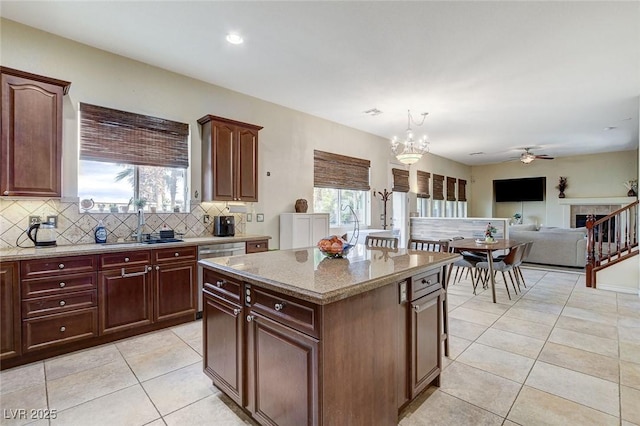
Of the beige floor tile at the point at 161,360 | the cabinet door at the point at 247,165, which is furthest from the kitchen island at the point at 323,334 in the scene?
the cabinet door at the point at 247,165

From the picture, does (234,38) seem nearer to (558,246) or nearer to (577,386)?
(577,386)

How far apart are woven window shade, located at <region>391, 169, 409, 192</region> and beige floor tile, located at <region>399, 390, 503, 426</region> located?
577 centimetres

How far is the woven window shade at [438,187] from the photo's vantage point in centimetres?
927

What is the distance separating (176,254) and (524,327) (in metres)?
3.91

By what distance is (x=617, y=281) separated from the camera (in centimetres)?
495

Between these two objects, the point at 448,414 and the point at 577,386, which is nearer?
the point at 448,414

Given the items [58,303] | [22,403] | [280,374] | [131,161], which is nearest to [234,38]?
[131,161]

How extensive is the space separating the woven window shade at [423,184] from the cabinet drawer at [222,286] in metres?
7.31

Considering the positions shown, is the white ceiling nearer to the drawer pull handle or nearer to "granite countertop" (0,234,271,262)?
"granite countertop" (0,234,271,262)

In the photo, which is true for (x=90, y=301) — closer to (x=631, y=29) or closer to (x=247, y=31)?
(x=247, y=31)

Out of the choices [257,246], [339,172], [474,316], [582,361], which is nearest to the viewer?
[582,361]

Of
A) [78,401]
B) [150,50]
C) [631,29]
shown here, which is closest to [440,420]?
[78,401]

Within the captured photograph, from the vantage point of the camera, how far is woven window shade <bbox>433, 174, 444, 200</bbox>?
9.27 metres

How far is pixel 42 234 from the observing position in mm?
2934
